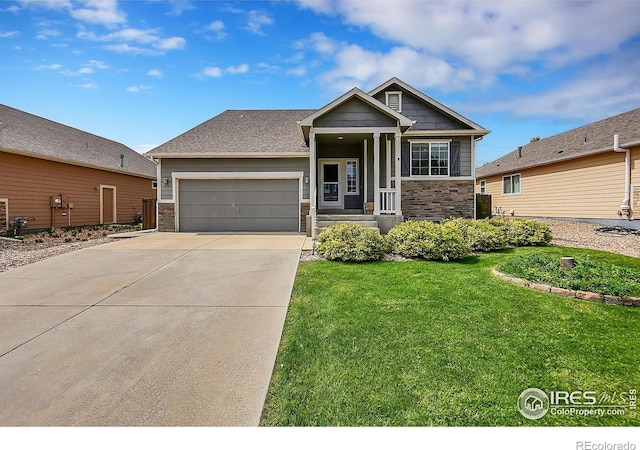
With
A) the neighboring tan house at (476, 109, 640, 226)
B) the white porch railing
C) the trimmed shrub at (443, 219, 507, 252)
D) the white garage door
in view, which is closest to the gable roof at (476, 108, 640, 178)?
the neighboring tan house at (476, 109, 640, 226)

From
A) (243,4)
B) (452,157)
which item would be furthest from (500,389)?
(452,157)

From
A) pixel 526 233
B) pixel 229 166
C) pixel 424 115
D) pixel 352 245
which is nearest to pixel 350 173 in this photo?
pixel 424 115

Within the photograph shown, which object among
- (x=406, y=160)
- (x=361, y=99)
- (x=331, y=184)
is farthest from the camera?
(x=331, y=184)

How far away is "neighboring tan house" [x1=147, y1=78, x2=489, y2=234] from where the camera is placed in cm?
1323

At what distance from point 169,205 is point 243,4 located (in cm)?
856

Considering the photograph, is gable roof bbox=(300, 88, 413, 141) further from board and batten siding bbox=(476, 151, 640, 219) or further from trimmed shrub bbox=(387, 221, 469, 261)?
board and batten siding bbox=(476, 151, 640, 219)

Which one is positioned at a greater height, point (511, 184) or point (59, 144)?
point (59, 144)

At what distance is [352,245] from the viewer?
754 centimetres

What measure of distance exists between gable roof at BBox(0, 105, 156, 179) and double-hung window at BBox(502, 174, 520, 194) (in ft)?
75.7

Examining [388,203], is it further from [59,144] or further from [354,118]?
[59,144]

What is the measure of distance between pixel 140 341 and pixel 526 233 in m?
9.87

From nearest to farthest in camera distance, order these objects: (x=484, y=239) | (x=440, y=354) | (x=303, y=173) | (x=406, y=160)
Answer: (x=440, y=354) → (x=484, y=239) → (x=303, y=173) → (x=406, y=160)

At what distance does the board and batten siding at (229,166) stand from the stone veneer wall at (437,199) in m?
4.44
